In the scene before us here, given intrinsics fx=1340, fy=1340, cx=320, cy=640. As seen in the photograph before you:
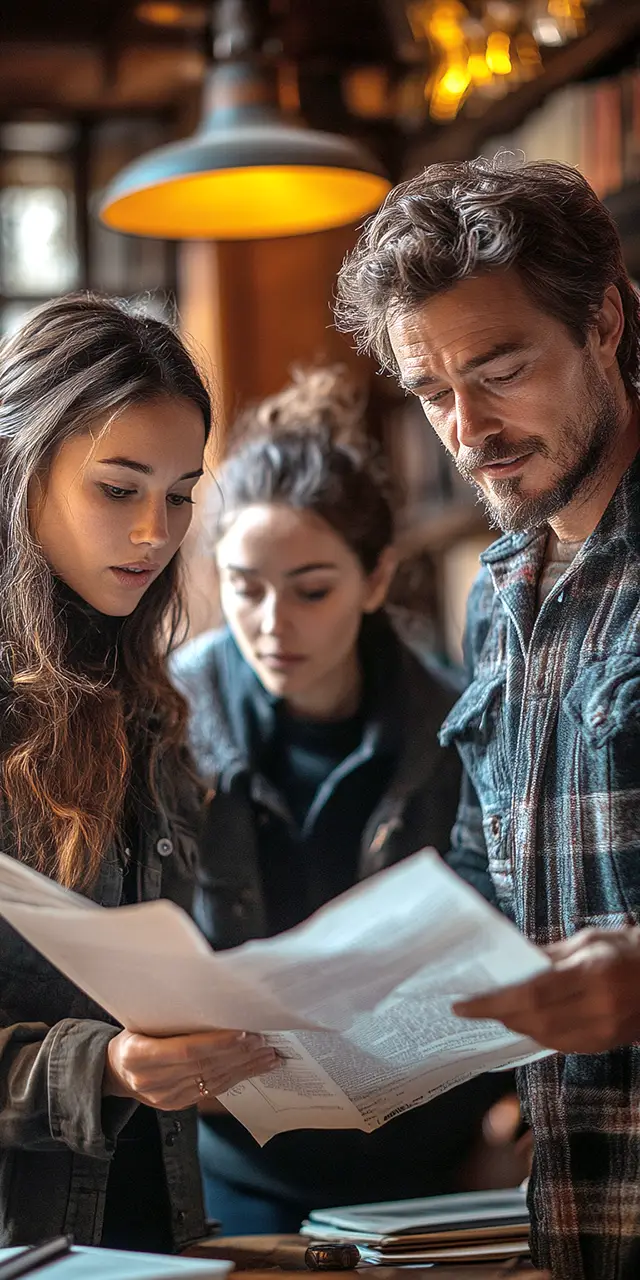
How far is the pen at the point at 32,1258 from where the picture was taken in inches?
36.7

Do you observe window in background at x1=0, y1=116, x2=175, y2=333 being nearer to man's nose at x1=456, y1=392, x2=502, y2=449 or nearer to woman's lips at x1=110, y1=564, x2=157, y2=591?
woman's lips at x1=110, y1=564, x2=157, y2=591

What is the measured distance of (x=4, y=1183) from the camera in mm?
1242

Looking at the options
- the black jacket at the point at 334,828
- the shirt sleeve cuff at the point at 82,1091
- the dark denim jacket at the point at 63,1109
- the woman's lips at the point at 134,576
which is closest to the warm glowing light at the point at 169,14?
the black jacket at the point at 334,828

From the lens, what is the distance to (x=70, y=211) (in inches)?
168

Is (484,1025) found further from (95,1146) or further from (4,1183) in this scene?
(4,1183)

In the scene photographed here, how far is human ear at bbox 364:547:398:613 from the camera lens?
84.0 inches

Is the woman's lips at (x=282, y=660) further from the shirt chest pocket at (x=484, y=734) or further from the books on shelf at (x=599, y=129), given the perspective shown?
the books on shelf at (x=599, y=129)

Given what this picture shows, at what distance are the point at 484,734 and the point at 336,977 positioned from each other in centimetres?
47

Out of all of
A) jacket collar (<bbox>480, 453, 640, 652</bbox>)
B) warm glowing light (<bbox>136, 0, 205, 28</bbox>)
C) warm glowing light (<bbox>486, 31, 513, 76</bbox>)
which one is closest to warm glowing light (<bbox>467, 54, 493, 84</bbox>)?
warm glowing light (<bbox>486, 31, 513, 76</bbox>)

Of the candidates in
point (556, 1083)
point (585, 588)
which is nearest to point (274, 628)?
point (585, 588)

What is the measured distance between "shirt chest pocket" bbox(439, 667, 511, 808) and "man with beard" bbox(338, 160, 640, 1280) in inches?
0.5

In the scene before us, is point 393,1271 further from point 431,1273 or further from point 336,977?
point 336,977

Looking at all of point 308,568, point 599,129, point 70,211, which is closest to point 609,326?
point 308,568

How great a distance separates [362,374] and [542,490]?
300 cm
